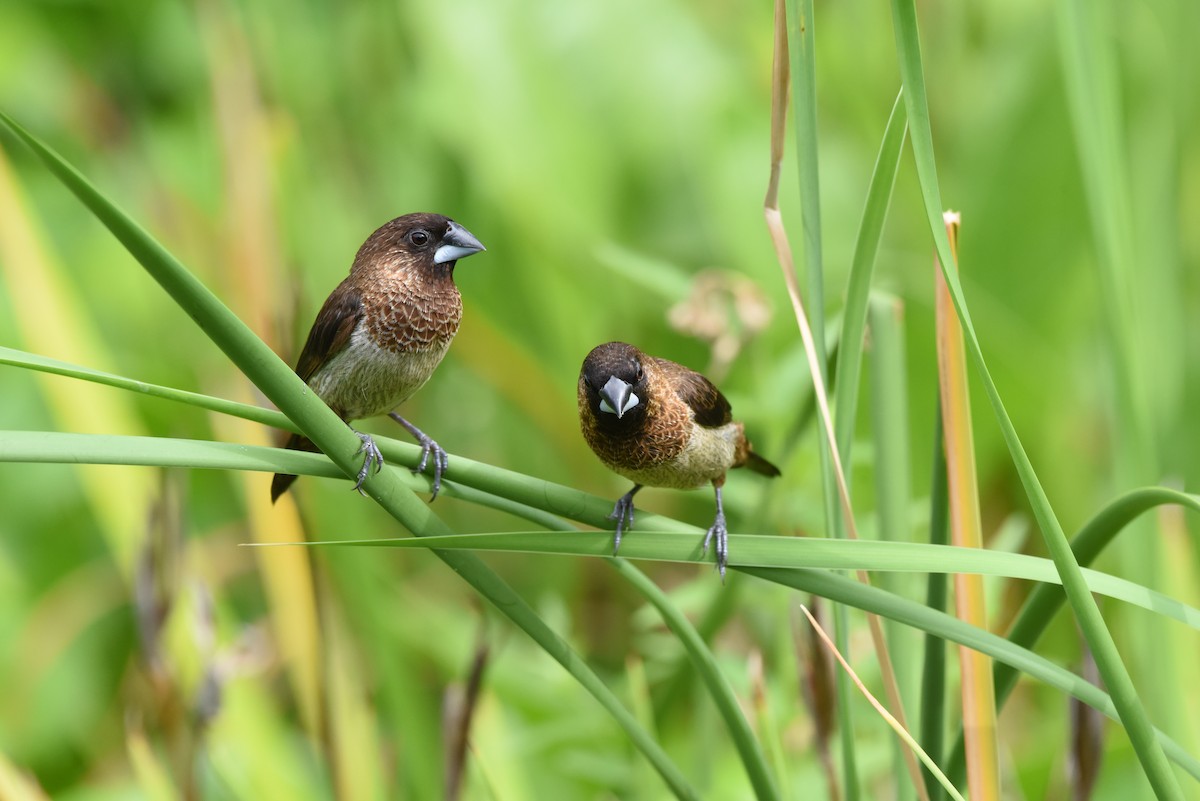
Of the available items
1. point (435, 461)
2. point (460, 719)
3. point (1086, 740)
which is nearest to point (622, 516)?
point (435, 461)

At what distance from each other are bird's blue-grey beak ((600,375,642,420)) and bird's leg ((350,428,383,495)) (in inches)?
8.7

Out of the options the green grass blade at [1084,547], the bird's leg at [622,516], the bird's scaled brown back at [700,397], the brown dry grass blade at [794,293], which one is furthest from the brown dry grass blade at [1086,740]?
the bird's leg at [622,516]

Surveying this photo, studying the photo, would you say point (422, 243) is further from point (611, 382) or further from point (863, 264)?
point (863, 264)

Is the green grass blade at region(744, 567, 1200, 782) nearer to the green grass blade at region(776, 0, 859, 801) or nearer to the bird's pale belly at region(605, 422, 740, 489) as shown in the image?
the green grass blade at region(776, 0, 859, 801)

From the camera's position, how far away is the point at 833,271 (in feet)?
11.3

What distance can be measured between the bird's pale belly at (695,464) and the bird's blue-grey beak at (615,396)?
0.14 metres

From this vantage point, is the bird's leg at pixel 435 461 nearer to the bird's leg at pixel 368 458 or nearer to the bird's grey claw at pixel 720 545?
the bird's leg at pixel 368 458

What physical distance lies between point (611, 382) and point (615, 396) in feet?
0.06

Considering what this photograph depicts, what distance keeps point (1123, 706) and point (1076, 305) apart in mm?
2642

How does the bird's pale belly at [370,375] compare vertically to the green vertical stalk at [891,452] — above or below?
above

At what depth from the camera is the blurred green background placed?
2229mm

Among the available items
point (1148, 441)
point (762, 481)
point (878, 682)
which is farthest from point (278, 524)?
point (1148, 441)

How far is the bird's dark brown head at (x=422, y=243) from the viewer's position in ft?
3.61

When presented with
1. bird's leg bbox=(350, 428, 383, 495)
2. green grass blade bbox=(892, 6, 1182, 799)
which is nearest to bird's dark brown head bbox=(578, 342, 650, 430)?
bird's leg bbox=(350, 428, 383, 495)
